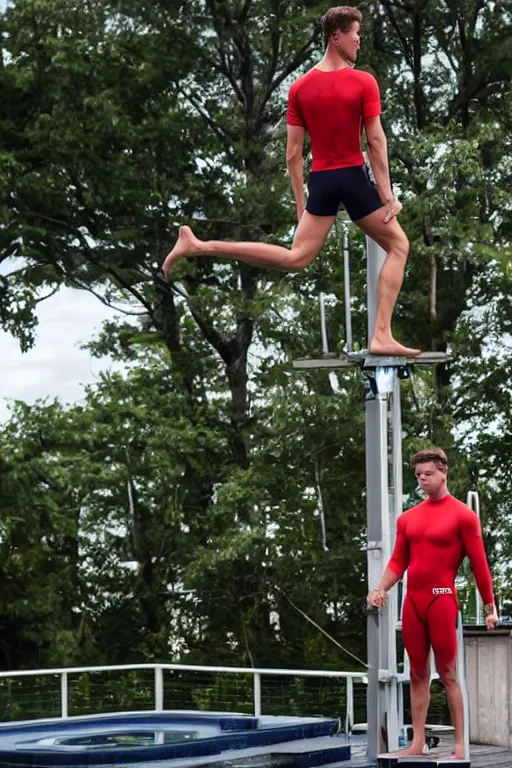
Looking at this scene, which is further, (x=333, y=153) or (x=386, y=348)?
(x=386, y=348)

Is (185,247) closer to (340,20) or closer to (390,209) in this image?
(390,209)

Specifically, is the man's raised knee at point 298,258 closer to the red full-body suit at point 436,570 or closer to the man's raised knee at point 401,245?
the man's raised knee at point 401,245

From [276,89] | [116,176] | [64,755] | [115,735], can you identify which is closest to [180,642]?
[116,176]

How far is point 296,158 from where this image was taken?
560 cm

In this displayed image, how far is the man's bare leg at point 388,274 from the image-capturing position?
18.4 feet

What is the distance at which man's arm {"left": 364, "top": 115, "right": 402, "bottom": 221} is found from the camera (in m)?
5.46

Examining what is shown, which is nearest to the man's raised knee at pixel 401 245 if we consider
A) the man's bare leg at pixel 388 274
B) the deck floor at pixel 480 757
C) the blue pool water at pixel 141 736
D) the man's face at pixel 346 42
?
the man's bare leg at pixel 388 274

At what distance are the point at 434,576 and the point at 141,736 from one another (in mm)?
4113

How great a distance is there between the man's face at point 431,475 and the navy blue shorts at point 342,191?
1.77 metres

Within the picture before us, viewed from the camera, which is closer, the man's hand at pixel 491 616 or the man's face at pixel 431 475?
the man's hand at pixel 491 616

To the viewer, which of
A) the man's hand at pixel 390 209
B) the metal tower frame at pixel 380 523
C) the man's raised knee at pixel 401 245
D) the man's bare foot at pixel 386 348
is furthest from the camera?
the metal tower frame at pixel 380 523

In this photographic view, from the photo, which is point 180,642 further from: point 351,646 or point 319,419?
point 319,419

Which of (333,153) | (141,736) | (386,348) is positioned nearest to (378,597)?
(386,348)

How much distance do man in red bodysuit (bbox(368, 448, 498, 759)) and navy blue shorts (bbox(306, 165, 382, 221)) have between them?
1.75 meters
